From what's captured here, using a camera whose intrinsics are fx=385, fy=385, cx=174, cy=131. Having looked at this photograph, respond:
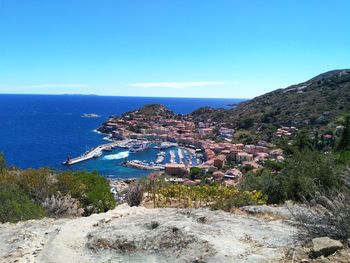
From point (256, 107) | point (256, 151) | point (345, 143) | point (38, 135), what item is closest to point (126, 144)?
point (38, 135)

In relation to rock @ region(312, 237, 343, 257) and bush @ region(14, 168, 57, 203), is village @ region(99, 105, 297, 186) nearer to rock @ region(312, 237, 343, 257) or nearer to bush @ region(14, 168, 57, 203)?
bush @ region(14, 168, 57, 203)

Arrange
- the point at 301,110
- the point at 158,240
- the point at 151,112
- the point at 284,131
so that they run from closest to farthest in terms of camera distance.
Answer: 1. the point at 158,240
2. the point at 284,131
3. the point at 301,110
4. the point at 151,112

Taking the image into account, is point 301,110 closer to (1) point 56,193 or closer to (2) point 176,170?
(2) point 176,170

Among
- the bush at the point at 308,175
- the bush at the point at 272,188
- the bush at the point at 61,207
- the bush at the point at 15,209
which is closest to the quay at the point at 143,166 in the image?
the bush at the point at 272,188

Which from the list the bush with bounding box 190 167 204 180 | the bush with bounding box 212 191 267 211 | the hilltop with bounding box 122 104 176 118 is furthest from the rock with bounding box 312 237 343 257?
the hilltop with bounding box 122 104 176 118

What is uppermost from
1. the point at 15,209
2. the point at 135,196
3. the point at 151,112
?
the point at 15,209

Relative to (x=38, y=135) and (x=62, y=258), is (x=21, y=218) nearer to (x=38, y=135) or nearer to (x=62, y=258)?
(x=62, y=258)

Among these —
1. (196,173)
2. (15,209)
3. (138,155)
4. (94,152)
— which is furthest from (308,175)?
(138,155)

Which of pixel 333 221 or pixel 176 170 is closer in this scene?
pixel 333 221
